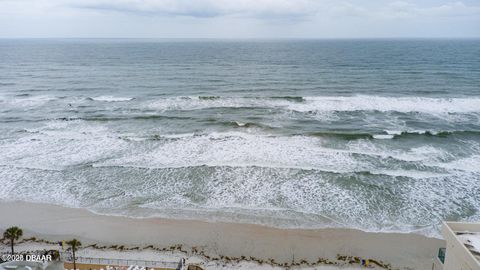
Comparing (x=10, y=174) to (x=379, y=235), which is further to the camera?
(x=10, y=174)

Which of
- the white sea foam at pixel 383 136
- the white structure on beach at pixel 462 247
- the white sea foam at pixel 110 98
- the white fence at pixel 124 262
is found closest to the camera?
the white structure on beach at pixel 462 247

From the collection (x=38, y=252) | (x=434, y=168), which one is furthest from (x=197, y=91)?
(x=38, y=252)

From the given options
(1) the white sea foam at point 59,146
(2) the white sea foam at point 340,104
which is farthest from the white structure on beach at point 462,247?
(2) the white sea foam at point 340,104

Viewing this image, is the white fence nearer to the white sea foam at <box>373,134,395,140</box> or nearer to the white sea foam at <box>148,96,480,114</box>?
the white sea foam at <box>373,134,395,140</box>

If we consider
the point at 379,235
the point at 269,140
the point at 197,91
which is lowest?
the point at 379,235

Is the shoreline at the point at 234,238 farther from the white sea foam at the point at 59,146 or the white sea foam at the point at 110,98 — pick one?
the white sea foam at the point at 110,98

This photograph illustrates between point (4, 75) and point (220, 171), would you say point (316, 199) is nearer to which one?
point (220, 171)
